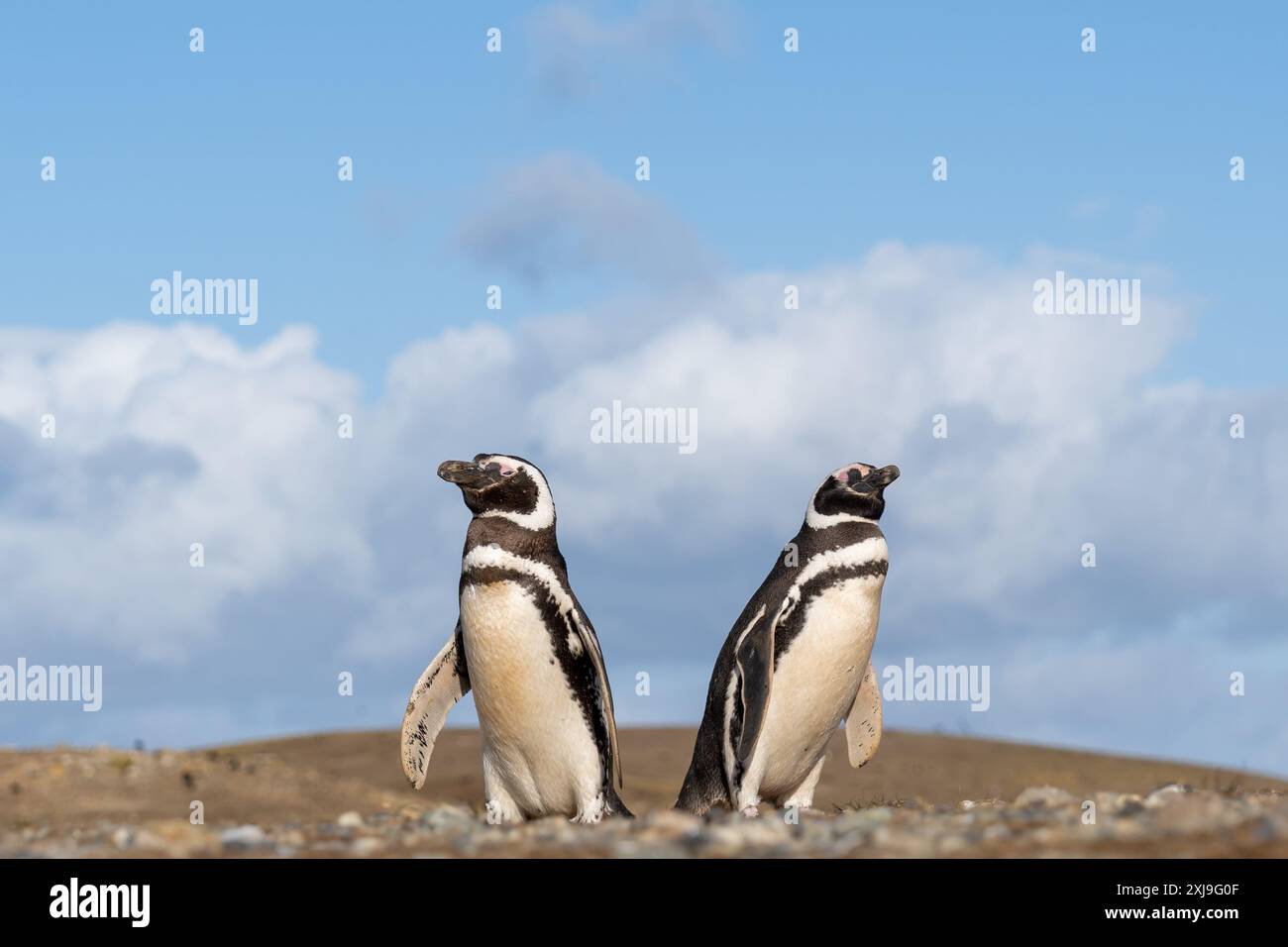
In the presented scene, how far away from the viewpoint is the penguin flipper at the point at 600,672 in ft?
30.5

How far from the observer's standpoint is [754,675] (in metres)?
9.58

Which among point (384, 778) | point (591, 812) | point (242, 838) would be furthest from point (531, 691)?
point (384, 778)

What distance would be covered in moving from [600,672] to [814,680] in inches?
57.5

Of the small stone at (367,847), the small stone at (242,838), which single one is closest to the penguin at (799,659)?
the small stone at (367,847)

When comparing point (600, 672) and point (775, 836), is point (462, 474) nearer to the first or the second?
point (600, 672)

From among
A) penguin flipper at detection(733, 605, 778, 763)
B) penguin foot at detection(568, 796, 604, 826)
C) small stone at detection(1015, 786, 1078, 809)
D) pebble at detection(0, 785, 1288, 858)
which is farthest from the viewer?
penguin flipper at detection(733, 605, 778, 763)

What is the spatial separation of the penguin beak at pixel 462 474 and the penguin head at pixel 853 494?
7.62 feet

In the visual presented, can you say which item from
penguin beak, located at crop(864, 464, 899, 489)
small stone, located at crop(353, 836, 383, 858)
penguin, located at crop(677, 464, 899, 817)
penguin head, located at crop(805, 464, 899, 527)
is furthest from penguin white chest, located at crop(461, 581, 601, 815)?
penguin beak, located at crop(864, 464, 899, 489)

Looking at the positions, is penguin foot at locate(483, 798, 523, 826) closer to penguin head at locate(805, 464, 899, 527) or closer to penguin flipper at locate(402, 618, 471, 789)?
penguin flipper at locate(402, 618, 471, 789)

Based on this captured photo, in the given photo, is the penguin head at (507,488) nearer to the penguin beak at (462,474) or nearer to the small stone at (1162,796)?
the penguin beak at (462,474)

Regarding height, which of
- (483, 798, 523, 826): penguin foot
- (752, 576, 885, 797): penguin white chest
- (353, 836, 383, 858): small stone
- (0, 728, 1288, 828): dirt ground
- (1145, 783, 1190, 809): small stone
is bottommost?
(0, 728, 1288, 828): dirt ground

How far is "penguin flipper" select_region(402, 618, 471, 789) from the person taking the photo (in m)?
10.1

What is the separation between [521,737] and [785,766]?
175 cm
